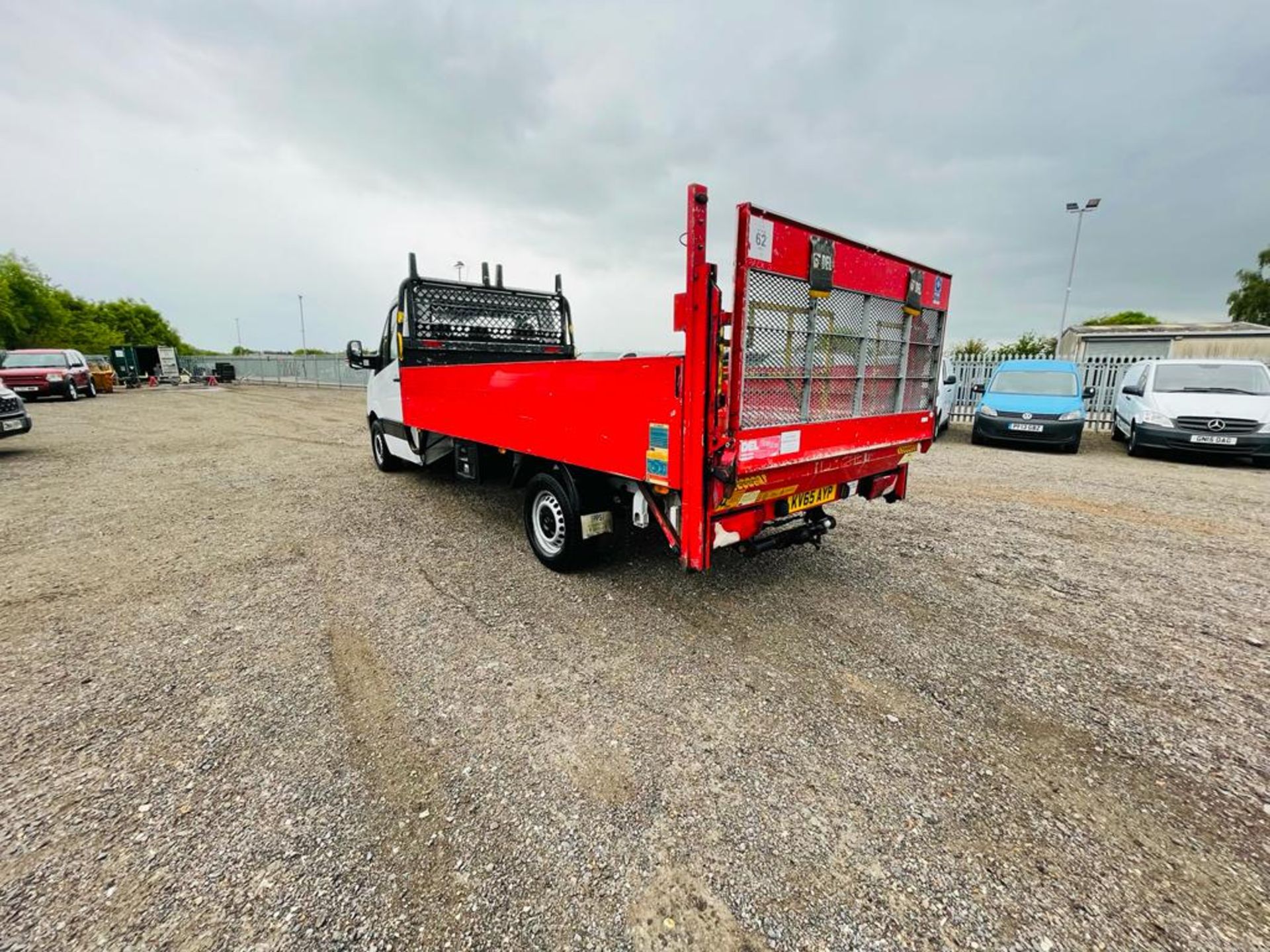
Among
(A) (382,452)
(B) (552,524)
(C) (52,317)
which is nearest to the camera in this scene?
(B) (552,524)

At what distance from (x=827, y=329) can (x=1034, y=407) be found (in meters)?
9.42

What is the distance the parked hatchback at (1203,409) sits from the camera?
8.24 meters

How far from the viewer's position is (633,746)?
239 centimetres

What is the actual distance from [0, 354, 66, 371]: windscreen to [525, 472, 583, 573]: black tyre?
23.5 meters

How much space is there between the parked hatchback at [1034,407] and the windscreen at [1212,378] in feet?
3.70

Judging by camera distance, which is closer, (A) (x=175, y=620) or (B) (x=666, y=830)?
(B) (x=666, y=830)

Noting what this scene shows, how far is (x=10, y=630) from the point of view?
334 cm

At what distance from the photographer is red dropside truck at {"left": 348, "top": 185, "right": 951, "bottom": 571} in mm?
2736

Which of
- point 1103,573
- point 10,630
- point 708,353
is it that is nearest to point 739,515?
point 708,353

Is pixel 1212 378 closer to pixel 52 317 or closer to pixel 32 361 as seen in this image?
pixel 32 361

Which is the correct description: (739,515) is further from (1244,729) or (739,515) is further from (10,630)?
(10,630)

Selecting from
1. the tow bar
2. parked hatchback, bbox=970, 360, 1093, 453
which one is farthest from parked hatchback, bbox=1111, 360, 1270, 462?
the tow bar

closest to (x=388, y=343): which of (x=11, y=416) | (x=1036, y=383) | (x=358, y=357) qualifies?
(x=358, y=357)

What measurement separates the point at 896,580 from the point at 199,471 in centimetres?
914
